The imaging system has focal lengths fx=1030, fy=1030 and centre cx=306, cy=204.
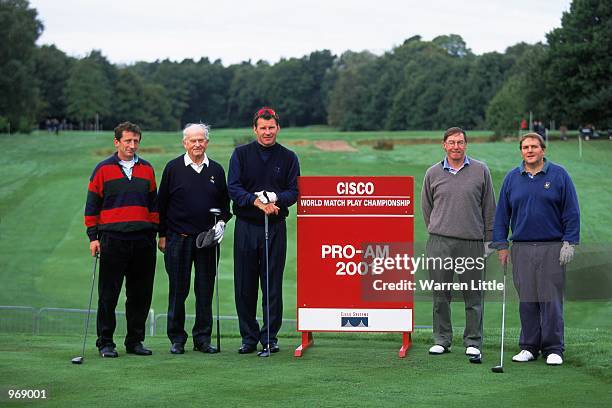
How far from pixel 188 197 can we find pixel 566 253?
3177 millimetres

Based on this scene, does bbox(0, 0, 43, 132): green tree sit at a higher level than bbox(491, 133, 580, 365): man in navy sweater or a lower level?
higher

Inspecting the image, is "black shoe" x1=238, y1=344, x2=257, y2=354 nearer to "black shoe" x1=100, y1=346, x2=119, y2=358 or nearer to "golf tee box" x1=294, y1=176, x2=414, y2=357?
"golf tee box" x1=294, y1=176, x2=414, y2=357

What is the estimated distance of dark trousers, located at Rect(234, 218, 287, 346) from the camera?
28.9ft

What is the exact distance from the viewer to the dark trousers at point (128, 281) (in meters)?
8.66

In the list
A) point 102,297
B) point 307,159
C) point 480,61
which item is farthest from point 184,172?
point 480,61

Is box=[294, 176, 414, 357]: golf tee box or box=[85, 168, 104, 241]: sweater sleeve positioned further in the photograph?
box=[294, 176, 414, 357]: golf tee box

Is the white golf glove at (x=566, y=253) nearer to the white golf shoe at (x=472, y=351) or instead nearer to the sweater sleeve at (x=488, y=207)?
the sweater sleeve at (x=488, y=207)

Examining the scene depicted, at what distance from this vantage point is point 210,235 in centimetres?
870

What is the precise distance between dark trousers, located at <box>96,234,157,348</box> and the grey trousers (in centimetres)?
243

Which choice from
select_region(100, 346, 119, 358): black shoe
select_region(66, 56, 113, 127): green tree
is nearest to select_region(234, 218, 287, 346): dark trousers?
select_region(100, 346, 119, 358): black shoe

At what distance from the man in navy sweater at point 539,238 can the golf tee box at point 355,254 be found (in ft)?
2.85

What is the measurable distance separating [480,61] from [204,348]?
93206 mm

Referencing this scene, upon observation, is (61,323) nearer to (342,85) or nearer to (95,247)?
(95,247)

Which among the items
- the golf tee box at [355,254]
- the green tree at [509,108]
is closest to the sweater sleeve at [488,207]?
the golf tee box at [355,254]
